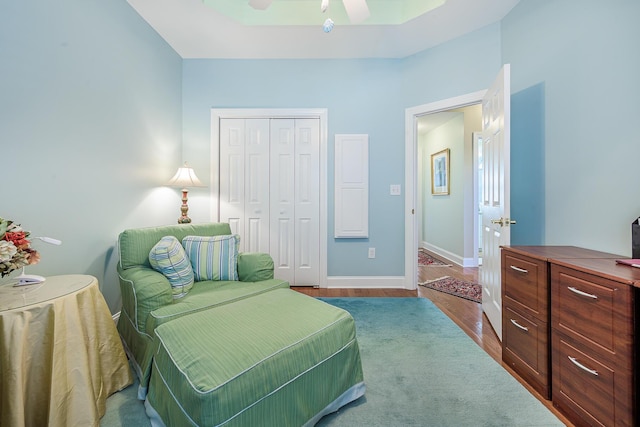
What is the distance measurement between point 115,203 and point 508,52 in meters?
3.50

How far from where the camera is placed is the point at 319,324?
1240mm

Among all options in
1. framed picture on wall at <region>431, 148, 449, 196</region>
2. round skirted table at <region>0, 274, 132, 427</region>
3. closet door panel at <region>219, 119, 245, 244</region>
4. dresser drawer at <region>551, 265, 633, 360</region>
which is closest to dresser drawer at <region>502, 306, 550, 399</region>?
dresser drawer at <region>551, 265, 633, 360</region>

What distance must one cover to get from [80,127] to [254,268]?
1480 mm

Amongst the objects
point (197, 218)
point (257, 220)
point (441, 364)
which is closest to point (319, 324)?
point (441, 364)

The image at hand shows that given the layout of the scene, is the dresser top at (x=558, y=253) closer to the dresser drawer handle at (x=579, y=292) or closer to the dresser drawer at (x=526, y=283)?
the dresser drawer at (x=526, y=283)

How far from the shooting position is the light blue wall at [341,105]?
10.1 ft

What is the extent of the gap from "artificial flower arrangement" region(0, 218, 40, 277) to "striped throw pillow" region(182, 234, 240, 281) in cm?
85

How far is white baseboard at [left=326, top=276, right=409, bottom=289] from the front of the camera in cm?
311

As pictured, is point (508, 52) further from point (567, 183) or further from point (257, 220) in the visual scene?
point (257, 220)

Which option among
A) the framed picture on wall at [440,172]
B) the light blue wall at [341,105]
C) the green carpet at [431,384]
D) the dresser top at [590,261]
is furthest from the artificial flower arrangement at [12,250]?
the framed picture on wall at [440,172]

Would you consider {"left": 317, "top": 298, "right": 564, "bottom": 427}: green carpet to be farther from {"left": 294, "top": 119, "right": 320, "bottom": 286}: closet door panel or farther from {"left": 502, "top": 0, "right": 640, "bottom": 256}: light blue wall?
{"left": 294, "top": 119, "right": 320, "bottom": 286}: closet door panel

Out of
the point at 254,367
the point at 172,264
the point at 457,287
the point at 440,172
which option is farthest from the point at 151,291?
the point at 440,172

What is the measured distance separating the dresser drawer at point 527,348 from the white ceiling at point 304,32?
246 centimetres

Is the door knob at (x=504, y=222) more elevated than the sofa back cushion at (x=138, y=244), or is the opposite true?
the door knob at (x=504, y=222)
